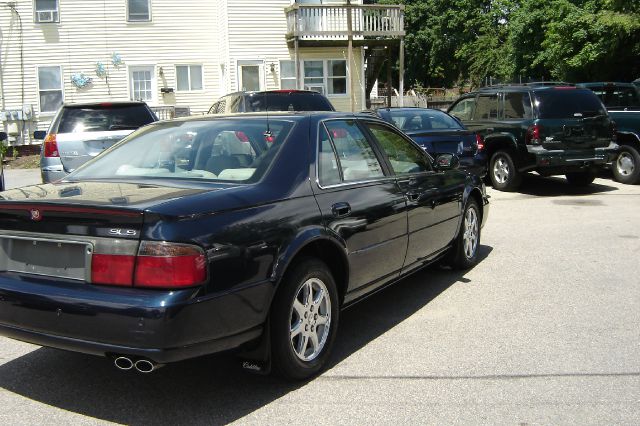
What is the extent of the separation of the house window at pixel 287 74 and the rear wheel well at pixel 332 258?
19.9m

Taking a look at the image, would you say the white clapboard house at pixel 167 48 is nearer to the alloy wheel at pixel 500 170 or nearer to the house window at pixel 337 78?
the house window at pixel 337 78

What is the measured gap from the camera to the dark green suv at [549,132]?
11.3 m

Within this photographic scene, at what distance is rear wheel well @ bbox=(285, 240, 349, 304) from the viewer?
4050 millimetres

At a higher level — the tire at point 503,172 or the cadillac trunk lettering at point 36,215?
the cadillac trunk lettering at point 36,215

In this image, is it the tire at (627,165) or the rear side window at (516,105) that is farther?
the tire at (627,165)

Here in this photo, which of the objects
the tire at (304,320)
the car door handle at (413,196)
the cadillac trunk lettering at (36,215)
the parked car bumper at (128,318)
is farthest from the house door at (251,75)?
the parked car bumper at (128,318)

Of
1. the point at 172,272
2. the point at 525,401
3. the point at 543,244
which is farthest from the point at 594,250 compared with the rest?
the point at 172,272

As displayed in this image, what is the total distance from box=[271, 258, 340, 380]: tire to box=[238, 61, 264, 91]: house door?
19.5 m

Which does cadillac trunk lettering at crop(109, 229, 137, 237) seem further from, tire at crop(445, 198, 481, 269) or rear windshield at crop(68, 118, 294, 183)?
tire at crop(445, 198, 481, 269)

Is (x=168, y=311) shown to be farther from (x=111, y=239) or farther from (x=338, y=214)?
(x=338, y=214)

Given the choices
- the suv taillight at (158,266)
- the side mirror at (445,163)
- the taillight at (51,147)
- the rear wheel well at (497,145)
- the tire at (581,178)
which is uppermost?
the taillight at (51,147)

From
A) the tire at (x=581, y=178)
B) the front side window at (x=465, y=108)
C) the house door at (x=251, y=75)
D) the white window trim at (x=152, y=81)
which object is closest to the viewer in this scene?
the tire at (x=581, y=178)

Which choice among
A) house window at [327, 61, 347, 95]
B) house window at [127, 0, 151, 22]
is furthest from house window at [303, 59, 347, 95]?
house window at [127, 0, 151, 22]

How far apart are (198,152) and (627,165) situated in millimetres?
10960
